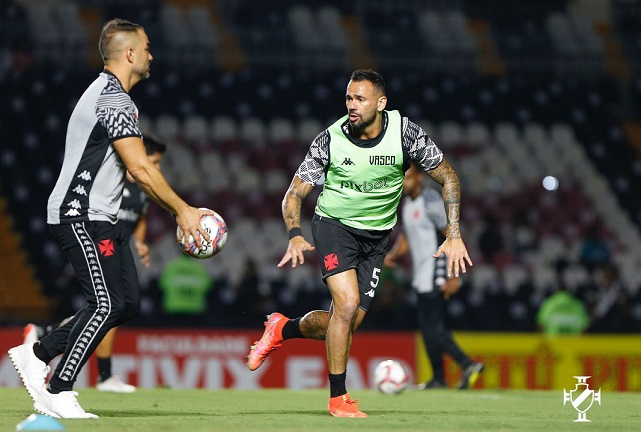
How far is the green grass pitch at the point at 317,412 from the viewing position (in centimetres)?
696

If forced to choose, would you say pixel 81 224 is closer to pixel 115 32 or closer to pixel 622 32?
pixel 115 32

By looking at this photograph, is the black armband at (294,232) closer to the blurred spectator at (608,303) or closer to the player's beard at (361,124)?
the player's beard at (361,124)

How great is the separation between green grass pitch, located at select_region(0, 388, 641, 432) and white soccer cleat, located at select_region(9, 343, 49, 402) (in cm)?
22

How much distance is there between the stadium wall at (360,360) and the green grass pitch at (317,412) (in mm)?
3133

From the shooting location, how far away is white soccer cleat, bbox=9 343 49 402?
714 cm

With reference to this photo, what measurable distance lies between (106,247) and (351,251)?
5.61 ft

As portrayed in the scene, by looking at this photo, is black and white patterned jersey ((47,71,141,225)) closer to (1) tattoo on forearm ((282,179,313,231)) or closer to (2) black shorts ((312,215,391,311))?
(1) tattoo on forearm ((282,179,313,231))

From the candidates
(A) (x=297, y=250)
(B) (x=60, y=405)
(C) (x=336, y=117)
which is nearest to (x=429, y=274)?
(A) (x=297, y=250)

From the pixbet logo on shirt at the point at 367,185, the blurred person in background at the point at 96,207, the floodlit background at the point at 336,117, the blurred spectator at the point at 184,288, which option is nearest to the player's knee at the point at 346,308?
the pixbet logo on shirt at the point at 367,185

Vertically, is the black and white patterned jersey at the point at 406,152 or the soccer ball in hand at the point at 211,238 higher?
the black and white patterned jersey at the point at 406,152

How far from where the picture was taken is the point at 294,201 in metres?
8.03

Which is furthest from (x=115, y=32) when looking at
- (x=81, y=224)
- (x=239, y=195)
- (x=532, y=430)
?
(x=239, y=195)

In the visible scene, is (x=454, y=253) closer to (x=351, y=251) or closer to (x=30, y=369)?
(x=351, y=251)

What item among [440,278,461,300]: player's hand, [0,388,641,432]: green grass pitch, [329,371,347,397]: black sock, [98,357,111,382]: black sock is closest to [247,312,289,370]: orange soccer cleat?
[0,388,641,432]: green grass pitch
